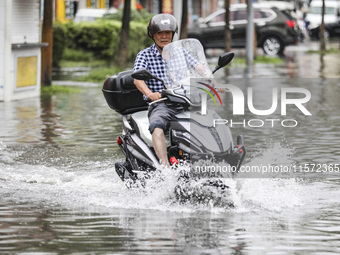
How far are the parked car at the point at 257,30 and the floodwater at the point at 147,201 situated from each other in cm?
2086

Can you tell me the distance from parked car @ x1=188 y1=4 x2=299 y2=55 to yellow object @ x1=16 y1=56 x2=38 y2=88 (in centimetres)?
1669

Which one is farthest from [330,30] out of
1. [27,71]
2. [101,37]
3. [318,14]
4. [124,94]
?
[124,94]

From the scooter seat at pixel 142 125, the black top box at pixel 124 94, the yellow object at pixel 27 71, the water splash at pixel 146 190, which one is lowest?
the water splash at pixel 146 190

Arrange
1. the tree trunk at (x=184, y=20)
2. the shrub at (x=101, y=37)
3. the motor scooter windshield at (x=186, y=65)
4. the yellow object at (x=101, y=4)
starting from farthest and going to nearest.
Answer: the yellow object at (x=101, y=4)
the shrub at (x=101, y=37)
the tree trunk at (x=184, y=20)
the motor scooter windshield at (x=186, y=65)

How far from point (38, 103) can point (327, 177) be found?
892 cm

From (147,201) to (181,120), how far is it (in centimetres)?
73

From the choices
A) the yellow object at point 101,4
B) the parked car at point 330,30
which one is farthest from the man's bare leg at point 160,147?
the parked car at point 330,30

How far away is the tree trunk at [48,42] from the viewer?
65.6 feet

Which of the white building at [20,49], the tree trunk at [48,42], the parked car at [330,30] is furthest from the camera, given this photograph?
the parked car at [330,30]

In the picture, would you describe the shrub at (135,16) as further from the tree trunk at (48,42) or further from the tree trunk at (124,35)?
the tree trunk at (48,42)

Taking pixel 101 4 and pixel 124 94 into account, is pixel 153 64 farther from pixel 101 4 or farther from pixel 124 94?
pixel 101 4

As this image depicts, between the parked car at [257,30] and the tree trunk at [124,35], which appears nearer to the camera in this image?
the tree trunk at [124,35]

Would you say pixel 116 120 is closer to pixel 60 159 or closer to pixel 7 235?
pixel 60 159

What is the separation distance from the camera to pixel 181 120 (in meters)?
8.07
